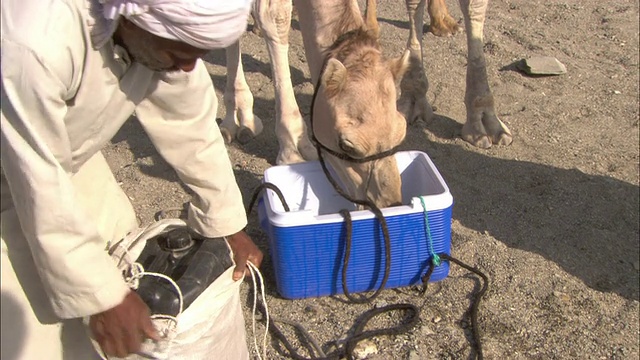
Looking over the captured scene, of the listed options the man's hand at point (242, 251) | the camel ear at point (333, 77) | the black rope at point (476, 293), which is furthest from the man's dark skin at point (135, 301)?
the black rope at point (476, 293)

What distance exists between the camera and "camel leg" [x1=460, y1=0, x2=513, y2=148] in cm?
484

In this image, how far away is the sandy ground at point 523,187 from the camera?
Answer: 10.8ft

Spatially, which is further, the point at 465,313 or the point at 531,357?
the point at 465,313

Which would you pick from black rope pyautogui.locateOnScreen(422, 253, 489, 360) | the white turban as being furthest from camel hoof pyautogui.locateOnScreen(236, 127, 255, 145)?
the white turban

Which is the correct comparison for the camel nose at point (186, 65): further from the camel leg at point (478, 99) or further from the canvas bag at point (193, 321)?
the camel leg at point (478, 99)

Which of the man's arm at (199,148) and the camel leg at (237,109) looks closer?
the man's arm at (199,148)

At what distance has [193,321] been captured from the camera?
2.29 m

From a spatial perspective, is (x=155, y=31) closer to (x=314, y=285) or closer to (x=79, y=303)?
(x=79, y=303)

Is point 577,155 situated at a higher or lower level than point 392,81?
lower

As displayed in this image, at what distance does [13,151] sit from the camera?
1.75 metres

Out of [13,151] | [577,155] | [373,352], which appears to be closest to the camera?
[13,151]

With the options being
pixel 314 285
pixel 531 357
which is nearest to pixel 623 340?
pixel 531 357

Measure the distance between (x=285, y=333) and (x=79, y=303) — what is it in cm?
139

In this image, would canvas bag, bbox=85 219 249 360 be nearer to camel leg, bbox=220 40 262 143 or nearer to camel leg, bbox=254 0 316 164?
camel leg, bbox=254 0 316 164
